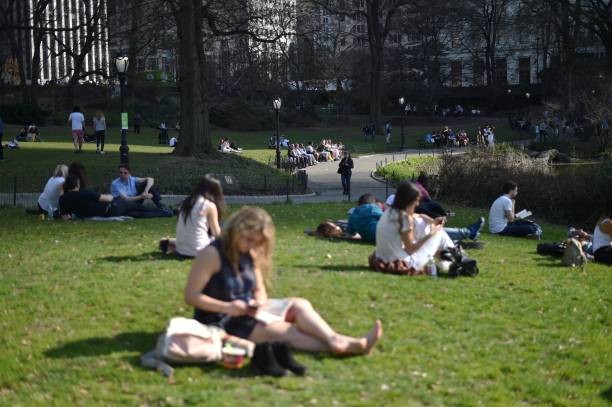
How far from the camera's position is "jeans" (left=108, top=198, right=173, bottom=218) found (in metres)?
16.7

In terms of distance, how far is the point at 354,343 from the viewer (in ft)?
24.6

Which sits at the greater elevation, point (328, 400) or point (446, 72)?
point (446, 72)

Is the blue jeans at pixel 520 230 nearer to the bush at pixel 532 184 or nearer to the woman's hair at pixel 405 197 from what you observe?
the bush at pixel 532 184

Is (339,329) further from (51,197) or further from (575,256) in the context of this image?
(51,197)

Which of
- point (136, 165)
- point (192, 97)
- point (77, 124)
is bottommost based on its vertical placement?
point (136, 165)

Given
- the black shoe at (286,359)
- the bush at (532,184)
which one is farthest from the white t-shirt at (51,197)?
the bush at (532,184)

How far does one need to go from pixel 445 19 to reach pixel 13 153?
176 ft

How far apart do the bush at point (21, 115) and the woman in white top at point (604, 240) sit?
4418cm

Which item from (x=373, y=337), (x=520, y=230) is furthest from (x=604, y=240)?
(x=373, y=337)

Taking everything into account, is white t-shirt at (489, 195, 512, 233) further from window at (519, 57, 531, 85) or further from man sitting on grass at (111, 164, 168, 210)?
window at (519, 57, 531, 85)

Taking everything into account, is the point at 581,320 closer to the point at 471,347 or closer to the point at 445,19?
the point at 471,347

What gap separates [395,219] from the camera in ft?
34.6

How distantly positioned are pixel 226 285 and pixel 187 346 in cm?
67

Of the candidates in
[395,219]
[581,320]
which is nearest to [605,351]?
[581,320]
